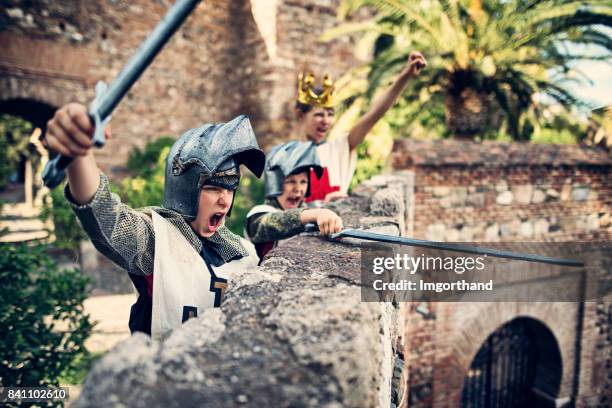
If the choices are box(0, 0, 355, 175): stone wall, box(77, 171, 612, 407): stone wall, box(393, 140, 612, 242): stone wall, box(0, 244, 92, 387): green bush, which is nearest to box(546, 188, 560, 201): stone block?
box(393, 140, 612, 242): stone wall

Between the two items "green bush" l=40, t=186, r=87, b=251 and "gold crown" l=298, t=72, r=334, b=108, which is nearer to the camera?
"gold crown" l=298, t=72, r=334, b=108

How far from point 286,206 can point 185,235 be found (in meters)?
1.04

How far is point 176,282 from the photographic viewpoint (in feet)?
5.02

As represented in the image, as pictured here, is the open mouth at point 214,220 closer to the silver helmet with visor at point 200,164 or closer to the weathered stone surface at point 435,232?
the silver helmet with visor at point 200,164

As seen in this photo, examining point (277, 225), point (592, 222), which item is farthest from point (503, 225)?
point (277, 225)

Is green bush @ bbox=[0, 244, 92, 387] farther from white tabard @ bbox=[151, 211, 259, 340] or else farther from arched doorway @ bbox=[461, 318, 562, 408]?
arched doorway @ bbox=[461, 318, 562, 408]

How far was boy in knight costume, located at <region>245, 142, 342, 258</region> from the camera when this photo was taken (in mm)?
2102

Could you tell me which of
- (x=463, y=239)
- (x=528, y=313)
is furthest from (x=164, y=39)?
(x=528, y=313)

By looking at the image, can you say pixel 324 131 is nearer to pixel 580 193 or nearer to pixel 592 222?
pixel 580 193

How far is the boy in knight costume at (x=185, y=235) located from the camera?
1404 millimetres

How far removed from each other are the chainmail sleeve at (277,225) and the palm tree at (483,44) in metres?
4.72

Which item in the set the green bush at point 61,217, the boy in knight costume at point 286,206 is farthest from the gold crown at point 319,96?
the green bush at point 61,217

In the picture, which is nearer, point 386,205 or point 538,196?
point 386,205

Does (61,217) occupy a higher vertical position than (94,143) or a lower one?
lower
